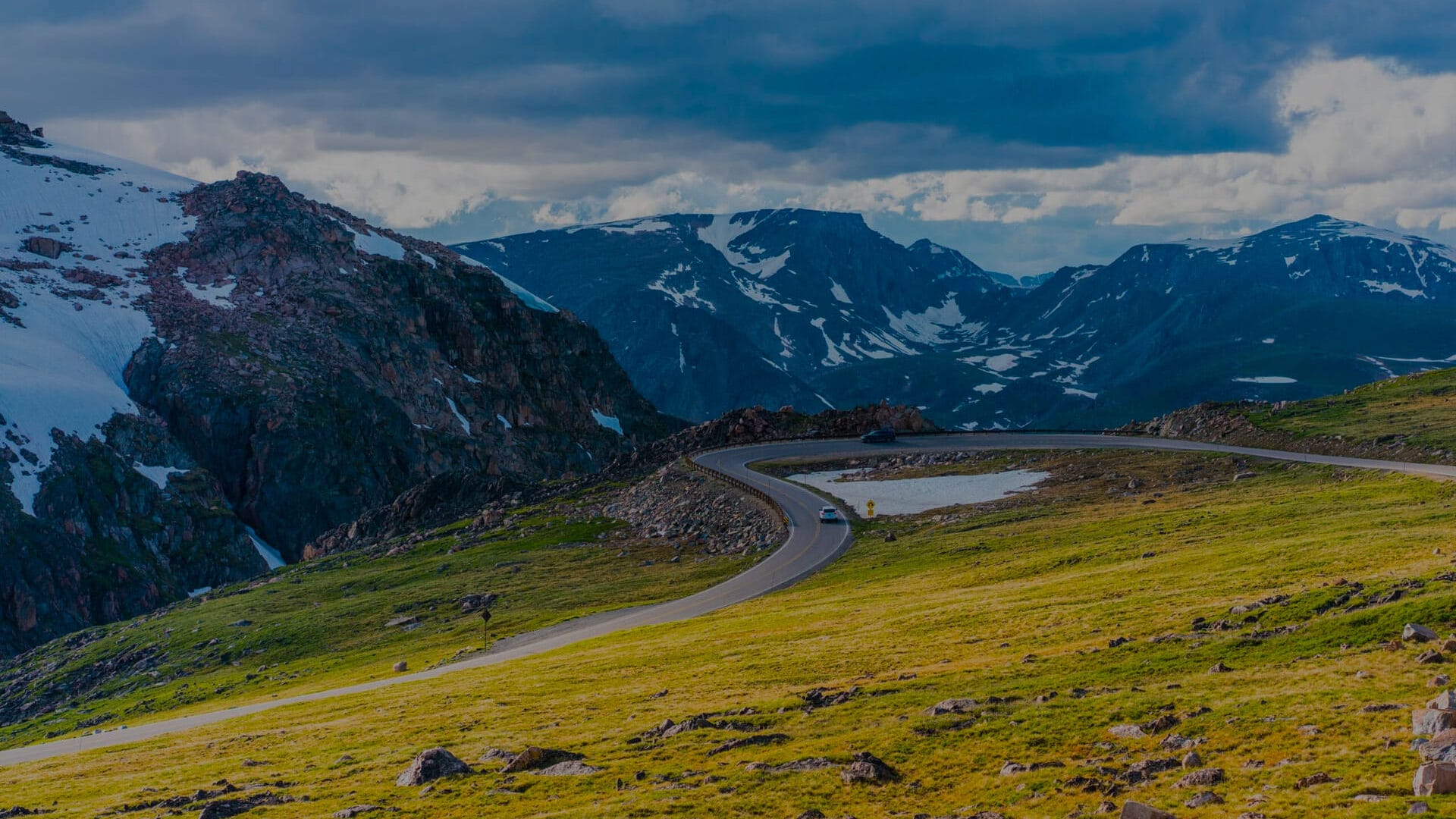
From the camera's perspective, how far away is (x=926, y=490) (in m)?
96.8

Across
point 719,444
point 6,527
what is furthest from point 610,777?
point 6,527

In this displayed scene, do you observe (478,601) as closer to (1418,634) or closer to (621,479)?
(621,479)

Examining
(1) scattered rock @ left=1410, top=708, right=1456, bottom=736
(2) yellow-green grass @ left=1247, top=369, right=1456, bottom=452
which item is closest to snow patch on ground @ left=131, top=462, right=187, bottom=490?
(2) yellow-green grass @ left=1247, top=369, right=1456, bottom=452

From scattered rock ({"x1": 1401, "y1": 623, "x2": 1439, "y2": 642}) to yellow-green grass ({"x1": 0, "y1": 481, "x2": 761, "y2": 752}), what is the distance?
47.8 metres

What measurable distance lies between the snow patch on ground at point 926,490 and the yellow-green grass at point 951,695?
102ft

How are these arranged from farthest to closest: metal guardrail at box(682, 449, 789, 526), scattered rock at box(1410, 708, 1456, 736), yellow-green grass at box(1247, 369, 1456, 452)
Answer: metal guardrail at box(682, 449, 789, 526), yellow-green grass at box(1247, 369, 1456, 452), scattered rock at box(1410, 708, 1456, 736)

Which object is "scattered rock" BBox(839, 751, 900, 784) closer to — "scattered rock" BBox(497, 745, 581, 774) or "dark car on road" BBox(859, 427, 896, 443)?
"scattered rock" BBox(497, 745, 581, 774)

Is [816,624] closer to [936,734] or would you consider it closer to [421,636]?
[936,734]

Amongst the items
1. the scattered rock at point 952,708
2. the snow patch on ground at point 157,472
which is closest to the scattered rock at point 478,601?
the scattered rock at point 952,708

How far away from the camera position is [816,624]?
46.9 m

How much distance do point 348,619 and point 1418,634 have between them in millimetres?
73363

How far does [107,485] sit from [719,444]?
260 feet

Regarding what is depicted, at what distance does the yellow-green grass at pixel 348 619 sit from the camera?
6794cm

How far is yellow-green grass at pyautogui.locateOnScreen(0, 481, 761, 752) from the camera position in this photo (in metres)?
67.9
